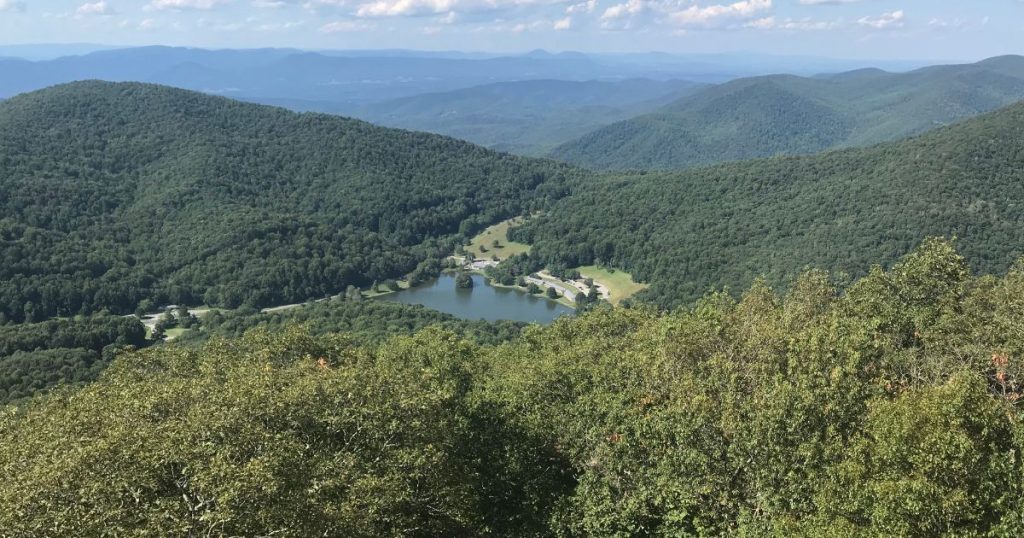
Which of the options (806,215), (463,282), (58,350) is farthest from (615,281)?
(58,350)

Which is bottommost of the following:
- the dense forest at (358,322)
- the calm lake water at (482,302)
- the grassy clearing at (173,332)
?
the calm lake water at (482,302)

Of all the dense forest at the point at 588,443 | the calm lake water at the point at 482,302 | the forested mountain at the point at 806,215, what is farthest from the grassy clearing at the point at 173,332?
the forested mountain at the point at 806,215

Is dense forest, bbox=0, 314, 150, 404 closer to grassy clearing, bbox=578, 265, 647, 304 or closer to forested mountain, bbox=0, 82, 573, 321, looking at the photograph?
forested mountain, bbox=0, 82, 573, 321

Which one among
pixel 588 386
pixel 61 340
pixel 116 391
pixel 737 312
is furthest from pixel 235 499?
pixel 61 340

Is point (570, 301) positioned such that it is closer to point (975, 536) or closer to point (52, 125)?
point (975, 536)

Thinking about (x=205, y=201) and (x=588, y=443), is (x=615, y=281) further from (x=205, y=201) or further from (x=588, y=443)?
(x=588, y=443)

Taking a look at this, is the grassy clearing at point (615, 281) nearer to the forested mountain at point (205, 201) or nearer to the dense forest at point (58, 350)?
the forested mountain at point (205, 201)
